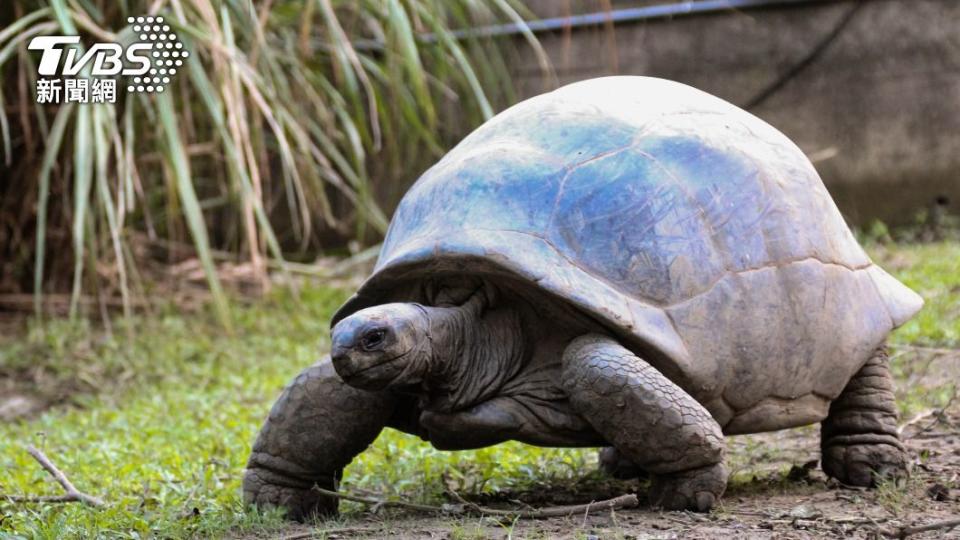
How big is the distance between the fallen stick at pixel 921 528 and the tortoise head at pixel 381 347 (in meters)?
1.10

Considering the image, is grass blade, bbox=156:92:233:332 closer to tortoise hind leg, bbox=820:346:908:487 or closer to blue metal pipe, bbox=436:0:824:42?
tortoise hind leg, bbox=820:346:908:487

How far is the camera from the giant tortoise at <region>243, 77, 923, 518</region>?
3.02m

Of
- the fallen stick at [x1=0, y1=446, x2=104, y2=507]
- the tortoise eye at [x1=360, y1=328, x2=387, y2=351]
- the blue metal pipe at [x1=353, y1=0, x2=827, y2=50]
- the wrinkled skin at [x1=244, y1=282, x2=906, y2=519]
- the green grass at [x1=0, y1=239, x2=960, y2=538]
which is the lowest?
the green grass at [x1=0, y1=239, x2=960, y2=538]

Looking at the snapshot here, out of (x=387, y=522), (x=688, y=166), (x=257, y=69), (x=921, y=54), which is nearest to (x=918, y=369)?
(x=688, y=166)

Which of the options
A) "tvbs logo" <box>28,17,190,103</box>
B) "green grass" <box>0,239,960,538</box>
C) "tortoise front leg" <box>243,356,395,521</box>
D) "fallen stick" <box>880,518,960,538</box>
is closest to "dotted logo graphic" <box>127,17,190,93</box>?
"tvbs logo" <box>28,17,190,103</box>

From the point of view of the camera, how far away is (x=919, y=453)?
3.86 m

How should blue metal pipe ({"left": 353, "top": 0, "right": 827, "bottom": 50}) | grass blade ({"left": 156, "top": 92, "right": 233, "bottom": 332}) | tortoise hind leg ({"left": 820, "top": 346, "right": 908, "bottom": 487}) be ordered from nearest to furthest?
1. tortoise hind leg ({"left": 820, "top": 346, "right": 908, "bottom": 487})
2. grass blade ({"left": 156, "top": 92, "right": 233, "bottom": 332})
3. blue metal pipe ({"left": 353, "top": 0, "right": 827, "bottom": 50})

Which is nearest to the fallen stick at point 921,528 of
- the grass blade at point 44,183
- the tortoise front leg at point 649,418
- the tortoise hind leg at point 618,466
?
the tortoise front leg at point 649,418

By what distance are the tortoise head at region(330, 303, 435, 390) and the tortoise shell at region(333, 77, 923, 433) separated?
205mm

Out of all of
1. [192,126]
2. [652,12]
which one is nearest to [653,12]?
[652,12]

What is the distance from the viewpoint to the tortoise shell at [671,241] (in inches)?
122

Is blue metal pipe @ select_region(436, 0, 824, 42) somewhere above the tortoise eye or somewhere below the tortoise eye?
above

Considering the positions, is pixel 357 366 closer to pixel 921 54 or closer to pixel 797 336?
pixel 797 336

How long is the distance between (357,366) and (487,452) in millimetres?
1398
